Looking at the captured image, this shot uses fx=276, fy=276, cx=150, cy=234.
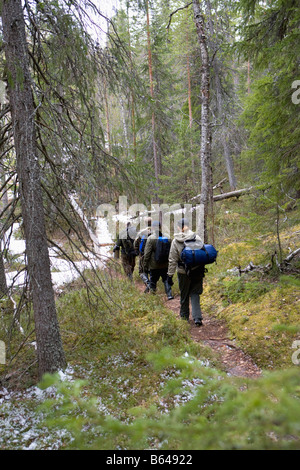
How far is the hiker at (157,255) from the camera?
8.01m

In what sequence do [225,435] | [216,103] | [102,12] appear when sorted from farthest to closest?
[216,103] → [102,12] → [225,435]

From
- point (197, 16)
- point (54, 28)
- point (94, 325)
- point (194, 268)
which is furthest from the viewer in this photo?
point (197, 16)

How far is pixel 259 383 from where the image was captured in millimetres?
1801

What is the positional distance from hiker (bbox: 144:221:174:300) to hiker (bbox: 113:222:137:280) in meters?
1.40

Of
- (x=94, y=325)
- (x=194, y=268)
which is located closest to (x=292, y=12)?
(x=194, y=268)

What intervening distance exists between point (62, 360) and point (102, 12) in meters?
5.44

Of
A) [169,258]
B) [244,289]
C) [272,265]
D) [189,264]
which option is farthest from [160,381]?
[272,265]

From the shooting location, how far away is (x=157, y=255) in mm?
8008

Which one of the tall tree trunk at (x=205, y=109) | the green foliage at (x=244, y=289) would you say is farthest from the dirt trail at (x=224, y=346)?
the tall tree trunk at (x=205, y=109)

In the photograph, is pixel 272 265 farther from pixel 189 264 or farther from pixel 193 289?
pixel 189 264

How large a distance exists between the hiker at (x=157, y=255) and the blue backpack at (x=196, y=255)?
6.05 ft

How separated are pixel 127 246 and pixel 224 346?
5264 mm

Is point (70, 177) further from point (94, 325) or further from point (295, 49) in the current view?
point (295, 49)

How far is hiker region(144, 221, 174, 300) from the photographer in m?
8.01
